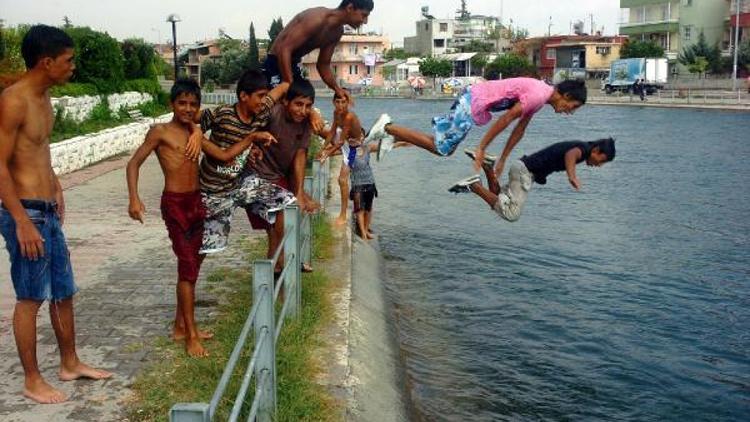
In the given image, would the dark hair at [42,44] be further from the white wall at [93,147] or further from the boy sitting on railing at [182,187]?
the white wall at [93,147]

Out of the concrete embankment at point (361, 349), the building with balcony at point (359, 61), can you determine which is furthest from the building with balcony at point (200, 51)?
the concrete embankment at point (361, 349)

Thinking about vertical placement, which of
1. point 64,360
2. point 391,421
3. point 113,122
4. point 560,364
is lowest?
point 560,364

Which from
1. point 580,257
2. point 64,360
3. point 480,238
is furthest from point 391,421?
point 480,238

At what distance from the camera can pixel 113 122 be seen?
2162 cm

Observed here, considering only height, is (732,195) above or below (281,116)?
below

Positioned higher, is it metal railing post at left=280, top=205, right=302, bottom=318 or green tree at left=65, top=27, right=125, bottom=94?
green tree at left=65, top=27, right=125, bottom=94

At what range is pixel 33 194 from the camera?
4715 millimetres

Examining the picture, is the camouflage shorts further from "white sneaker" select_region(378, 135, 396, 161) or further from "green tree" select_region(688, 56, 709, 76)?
"green tree" select_region(688, 56, 709, 76)

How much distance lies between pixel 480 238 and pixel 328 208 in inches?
150

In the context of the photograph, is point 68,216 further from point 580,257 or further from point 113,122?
point 113,122

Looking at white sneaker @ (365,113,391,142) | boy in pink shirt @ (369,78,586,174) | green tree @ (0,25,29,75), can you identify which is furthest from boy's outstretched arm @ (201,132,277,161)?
green tree @ (0,25,29,75)

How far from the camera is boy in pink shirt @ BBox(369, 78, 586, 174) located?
7.03 meters

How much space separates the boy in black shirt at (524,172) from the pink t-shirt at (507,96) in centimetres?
50

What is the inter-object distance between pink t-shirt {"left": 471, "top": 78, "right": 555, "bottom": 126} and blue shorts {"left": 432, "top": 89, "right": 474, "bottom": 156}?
79 mm
